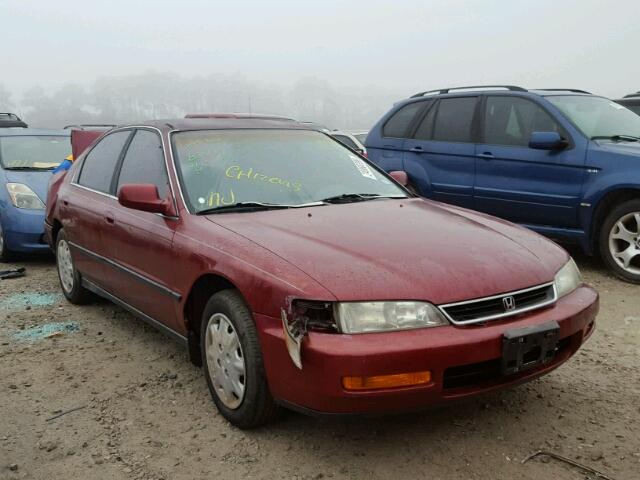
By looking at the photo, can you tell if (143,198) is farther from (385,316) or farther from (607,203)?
(607,203)

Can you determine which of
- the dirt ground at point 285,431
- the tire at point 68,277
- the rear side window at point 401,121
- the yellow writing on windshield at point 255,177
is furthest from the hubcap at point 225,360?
the rear side window at point 401,121

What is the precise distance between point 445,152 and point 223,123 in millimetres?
3275

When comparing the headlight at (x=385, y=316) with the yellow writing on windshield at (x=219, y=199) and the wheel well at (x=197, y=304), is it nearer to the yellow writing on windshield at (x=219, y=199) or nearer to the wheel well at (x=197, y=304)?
the wheel well at (x=197, y=304)

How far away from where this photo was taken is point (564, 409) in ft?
9.97

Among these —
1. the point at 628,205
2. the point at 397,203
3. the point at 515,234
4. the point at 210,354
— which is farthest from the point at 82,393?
the point at 628,205

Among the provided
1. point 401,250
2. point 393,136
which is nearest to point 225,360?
point 401,250

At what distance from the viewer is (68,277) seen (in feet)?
16.8

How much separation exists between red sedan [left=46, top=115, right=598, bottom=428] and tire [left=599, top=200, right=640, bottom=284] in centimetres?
227

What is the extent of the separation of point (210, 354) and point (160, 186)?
3.59ft

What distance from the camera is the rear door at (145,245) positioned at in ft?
11.1

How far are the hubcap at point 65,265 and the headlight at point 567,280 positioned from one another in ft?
12.1

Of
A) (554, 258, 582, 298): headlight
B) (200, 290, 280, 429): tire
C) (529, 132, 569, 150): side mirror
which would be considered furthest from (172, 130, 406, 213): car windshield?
(529, 132, 569, 150): side mirror

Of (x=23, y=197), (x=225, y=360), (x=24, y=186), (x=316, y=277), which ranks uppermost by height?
(x=316, y=277)

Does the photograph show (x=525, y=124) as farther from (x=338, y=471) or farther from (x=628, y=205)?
(x=338, y=471)
